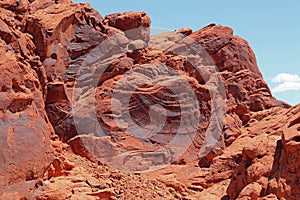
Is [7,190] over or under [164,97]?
under

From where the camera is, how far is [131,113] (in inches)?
885

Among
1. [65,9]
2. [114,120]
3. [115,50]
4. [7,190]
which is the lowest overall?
[7,190]

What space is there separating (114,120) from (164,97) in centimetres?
307

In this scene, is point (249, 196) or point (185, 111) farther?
point (185, 111)

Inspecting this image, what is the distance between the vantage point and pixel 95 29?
25.2 m

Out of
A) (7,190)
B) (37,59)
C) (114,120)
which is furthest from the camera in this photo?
(114,120)

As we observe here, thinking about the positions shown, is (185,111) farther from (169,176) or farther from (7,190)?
(7,190)

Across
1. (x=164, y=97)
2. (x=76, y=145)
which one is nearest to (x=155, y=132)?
(x=164, y=97)

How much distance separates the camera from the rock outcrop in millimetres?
15594

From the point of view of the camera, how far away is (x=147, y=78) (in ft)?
79.4

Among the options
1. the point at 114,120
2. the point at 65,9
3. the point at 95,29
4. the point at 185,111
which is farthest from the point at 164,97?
the point at 65,9

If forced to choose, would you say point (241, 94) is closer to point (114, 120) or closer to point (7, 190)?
point (114, 120)

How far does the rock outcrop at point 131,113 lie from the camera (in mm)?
15594

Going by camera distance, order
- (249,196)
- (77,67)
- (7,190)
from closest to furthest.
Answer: (7,190) → (249,196) → (77,67)
